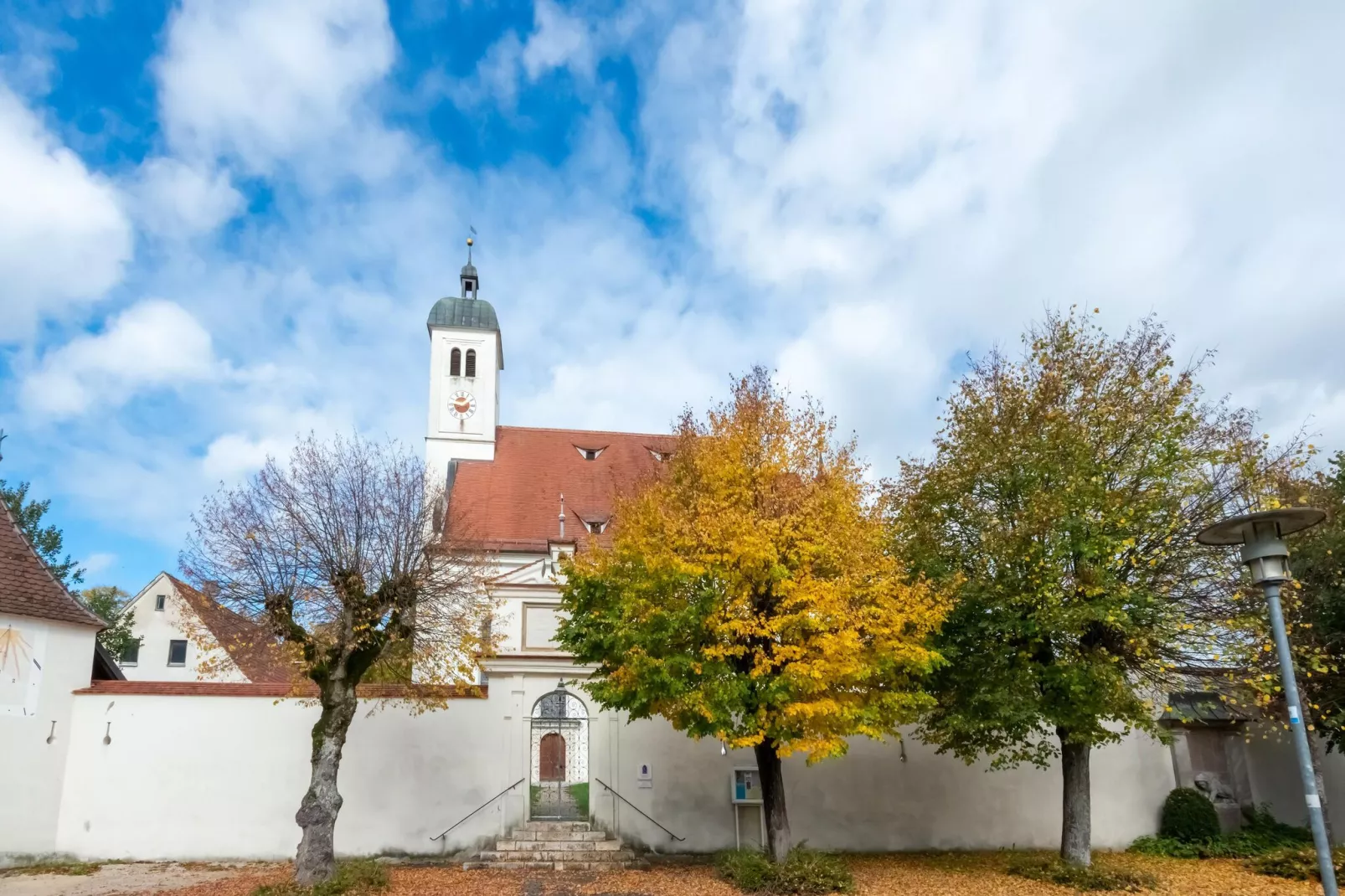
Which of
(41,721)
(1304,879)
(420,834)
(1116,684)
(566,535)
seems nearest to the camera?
(1116,684)

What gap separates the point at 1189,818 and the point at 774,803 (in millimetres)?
9488

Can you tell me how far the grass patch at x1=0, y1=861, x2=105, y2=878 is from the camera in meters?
14.8

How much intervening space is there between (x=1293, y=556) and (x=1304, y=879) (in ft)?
18.2

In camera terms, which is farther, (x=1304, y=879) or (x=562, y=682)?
(x=562, y=682)

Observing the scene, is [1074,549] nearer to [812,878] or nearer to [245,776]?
[812,878]

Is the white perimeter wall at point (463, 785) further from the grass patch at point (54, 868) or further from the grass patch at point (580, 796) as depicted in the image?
the grass patch at point (580, 796)

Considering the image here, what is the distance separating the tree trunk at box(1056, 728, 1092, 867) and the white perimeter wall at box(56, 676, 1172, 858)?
3.80 metres

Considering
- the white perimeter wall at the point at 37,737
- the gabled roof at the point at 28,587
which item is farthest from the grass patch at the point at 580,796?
the gabled roof at the point at 28,587

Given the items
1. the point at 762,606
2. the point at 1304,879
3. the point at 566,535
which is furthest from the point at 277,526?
the point at 1304,879

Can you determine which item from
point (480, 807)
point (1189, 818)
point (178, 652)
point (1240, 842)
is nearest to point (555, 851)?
point (480, 807)

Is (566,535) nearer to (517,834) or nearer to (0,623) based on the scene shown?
(517,834)

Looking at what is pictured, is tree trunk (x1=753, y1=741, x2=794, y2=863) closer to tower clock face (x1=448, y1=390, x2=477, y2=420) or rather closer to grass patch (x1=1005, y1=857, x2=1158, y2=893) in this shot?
grass patch (x1=1005, y1=857, x2=1158, y2=893)

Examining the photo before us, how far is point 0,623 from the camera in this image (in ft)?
50.0

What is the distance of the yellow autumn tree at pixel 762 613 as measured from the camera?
1298 centimetres
